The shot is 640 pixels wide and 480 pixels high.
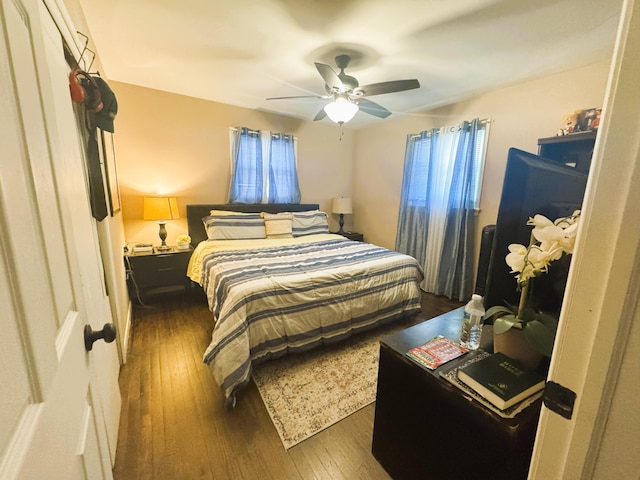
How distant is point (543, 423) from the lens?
1.74 feet

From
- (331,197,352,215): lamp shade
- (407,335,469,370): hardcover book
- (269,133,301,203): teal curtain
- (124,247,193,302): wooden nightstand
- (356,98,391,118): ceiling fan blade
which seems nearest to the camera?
(407,335,469,370): hardcover book

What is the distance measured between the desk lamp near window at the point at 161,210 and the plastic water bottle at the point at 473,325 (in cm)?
302

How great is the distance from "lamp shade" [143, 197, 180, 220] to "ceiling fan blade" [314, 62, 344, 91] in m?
2.13

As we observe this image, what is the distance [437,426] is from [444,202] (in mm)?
2839

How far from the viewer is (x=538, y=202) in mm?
966

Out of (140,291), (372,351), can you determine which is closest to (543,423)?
(372,351)

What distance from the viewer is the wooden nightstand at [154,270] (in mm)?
2803

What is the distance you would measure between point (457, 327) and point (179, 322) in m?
2.51

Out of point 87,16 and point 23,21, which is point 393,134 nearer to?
point 87,16

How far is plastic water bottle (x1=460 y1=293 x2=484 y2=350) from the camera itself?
110 cm

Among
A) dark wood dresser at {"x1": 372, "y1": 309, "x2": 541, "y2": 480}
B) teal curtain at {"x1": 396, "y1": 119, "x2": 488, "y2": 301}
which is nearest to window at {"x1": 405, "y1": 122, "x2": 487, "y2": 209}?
teal curtain at {"x1": 396, "y1": 119, "x2": 488, "y2": 301}

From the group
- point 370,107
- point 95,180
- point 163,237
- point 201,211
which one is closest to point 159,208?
point 163,237

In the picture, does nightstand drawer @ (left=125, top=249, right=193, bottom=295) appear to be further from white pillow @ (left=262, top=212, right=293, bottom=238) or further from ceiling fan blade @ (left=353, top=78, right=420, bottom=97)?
ceiling fan blade @ (left=353, top=78, right=420, bottom=97)

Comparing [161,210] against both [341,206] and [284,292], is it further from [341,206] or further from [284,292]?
[341,206]
